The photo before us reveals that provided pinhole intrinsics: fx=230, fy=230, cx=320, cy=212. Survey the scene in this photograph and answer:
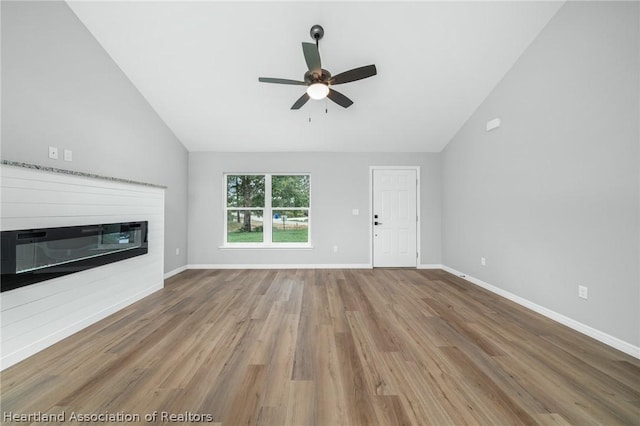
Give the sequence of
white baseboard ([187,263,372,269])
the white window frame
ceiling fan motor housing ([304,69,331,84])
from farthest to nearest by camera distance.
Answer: the white window frame → white baseboard ([187,263,372,269]) → ceiling fan motor housing ([304,69,331,84])

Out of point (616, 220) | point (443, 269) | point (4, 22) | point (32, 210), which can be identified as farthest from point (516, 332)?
point (4, 22)

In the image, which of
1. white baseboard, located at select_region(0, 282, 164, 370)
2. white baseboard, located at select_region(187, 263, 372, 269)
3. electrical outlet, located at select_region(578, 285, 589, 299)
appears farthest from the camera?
white baseboard, located at select_region(187, 263, 372, 269)

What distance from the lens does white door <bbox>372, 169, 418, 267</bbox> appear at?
480 cm

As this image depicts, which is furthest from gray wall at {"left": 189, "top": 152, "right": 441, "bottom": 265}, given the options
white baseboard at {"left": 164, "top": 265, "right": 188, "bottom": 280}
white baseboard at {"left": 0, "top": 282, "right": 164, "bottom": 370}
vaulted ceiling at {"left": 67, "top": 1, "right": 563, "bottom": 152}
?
white baseboard at {"left": 0, "top": 282, "right": 164, "bottom": 370}

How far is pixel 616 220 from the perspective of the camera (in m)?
2.01

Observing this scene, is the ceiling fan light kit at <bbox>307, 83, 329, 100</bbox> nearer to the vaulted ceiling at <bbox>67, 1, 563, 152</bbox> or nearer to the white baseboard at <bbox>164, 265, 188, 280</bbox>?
the vaulted ceiling at <bbox>67, 1, 563, 152</bbox>

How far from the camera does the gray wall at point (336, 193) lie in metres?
4.74

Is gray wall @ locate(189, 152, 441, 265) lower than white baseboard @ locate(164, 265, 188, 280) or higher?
higher

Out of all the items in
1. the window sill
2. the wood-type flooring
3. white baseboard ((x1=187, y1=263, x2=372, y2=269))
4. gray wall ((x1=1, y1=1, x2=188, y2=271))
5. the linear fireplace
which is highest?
gray wall ((x1=1, y1=1, x2=188, y2=271))

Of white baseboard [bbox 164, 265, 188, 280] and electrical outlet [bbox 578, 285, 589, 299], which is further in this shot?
white baseboard [bbox 164, 265, 188, 280]

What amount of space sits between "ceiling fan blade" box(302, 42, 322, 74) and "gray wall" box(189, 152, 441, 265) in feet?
8.21

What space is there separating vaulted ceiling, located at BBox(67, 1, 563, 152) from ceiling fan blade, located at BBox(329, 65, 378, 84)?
76cm

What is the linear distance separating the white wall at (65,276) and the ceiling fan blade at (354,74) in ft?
9.03

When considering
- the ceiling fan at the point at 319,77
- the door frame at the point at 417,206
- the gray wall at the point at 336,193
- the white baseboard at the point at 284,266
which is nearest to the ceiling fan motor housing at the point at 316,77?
the ceiling fan at the point at 319,77
